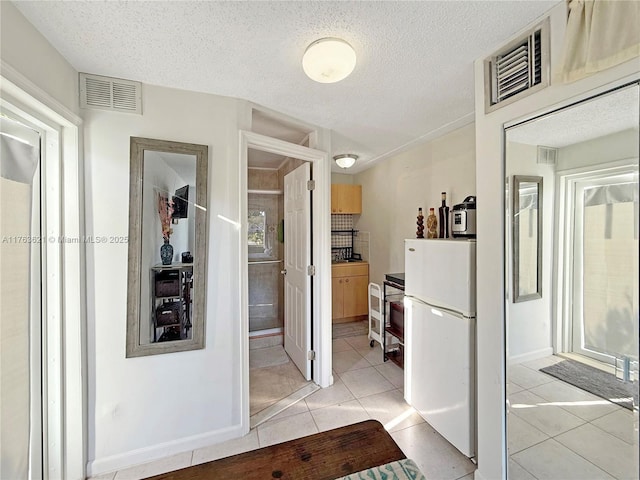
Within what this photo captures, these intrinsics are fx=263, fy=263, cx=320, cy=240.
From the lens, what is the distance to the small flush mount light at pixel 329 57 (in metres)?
1.27

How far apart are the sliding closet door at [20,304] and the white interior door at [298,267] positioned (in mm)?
1787

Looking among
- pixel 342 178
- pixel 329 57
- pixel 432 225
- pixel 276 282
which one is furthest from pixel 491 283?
pixel 342 178

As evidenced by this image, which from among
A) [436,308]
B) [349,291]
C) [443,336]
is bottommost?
[349,291]

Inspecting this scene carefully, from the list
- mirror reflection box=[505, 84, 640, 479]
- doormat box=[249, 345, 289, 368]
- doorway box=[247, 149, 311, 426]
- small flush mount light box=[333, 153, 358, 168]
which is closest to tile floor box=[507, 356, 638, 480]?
mirror reflection box=[505, 84, 640, 479]

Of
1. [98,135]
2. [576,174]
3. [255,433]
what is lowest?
[255,433]

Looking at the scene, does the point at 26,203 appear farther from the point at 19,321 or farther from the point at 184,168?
the point at 184,168

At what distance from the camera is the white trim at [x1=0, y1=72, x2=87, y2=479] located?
56.7 inches

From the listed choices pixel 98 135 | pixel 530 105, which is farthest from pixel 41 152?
pixel 530 105

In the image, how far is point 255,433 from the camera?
1.91 m

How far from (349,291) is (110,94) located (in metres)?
3.48

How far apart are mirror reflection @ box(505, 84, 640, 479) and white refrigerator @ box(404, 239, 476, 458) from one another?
0.29m

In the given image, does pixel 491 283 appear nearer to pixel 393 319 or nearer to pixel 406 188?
pixel 393 319

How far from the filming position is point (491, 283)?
1.46m

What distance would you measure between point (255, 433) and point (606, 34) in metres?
2.83
